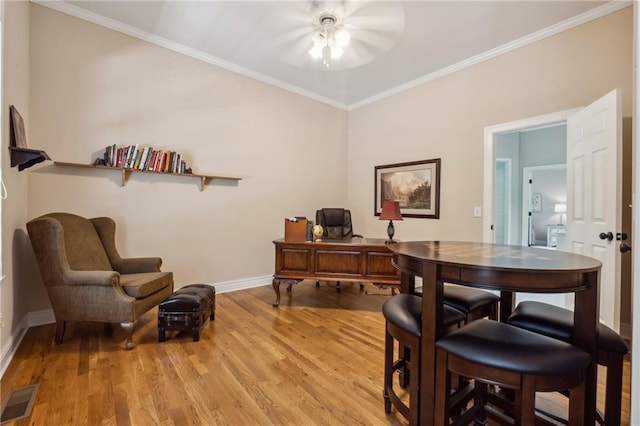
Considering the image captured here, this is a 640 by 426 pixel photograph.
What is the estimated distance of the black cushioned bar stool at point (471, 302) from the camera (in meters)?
1.61

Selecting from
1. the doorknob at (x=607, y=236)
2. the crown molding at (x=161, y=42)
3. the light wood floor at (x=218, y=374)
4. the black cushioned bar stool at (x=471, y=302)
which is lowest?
the light wood floor at (x=218, y=374)

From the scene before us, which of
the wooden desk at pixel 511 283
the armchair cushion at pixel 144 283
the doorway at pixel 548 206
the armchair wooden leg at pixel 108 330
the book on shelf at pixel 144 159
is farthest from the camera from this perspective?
the doorway at pixel 548 206

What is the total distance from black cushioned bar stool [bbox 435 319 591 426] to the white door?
161 cm

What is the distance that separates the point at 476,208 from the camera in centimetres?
350

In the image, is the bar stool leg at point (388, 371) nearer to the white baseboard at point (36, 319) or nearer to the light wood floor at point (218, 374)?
the light wood floor at point (218, 374)

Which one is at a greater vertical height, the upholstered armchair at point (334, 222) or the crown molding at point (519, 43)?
the crown molding at point (519, 43)

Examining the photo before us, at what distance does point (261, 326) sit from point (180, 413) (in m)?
1.18

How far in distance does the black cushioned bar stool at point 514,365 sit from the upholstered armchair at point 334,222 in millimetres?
2815

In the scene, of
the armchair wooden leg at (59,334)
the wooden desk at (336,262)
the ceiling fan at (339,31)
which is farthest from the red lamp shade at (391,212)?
the armchair wooden leg at (59,334)

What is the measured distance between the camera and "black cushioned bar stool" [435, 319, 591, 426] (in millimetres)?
1025

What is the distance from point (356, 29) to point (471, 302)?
284cm

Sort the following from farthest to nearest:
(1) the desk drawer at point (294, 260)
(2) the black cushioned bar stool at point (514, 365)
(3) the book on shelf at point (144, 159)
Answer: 1. (1) the desk drawer at point (294, 260)
2. (3) the book on shelf at point (144, 159)
3. (2) the black cushioned bar stool at point (514, 365)

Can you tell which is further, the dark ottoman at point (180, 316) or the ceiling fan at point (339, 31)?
the ceiling fan at point (339, 31)

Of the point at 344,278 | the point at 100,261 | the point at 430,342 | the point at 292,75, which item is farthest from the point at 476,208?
the point at 100,261
